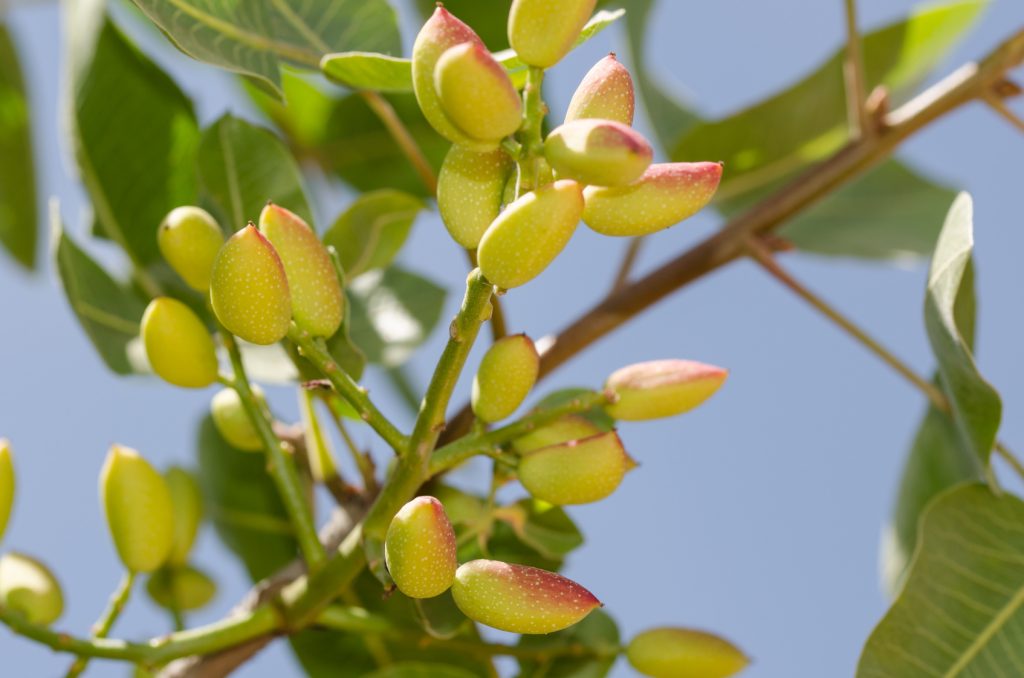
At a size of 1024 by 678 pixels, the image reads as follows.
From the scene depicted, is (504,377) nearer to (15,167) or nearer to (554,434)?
(554,434)

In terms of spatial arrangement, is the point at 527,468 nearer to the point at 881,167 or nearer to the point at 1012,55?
the point at 1012,55

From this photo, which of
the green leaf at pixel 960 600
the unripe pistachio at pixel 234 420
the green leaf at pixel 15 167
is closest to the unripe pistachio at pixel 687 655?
the green leaf at pixel 960 600

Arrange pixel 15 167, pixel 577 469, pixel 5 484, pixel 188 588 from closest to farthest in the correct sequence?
pixel 577 469
pixel 5 484
pixel 188 588
pixel 15 167

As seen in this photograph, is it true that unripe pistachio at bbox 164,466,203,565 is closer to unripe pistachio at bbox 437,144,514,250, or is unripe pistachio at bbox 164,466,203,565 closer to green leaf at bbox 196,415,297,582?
green leaf at bbox 196,415,297,582

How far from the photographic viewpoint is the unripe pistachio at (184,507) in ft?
3.19

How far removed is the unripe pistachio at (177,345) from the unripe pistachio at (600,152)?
1.04ft

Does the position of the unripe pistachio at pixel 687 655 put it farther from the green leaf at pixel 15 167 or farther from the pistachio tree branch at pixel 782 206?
the green leaf at pixel 15 167

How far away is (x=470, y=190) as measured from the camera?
0.58 meters

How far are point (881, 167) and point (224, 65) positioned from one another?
3.04 ft

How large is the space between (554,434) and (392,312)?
45 cm

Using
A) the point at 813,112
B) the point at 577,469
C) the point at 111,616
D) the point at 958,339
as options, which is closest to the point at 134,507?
the point at 111,616

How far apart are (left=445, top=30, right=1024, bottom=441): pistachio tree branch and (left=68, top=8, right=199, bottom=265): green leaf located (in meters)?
0.35

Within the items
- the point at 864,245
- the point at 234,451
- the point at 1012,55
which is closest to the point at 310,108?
the point at 234,451

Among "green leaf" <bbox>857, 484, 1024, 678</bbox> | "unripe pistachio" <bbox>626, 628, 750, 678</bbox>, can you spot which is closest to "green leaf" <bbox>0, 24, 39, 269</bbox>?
"unripe pistachio" <bbox>626, 628, 750, 678</bbox>
